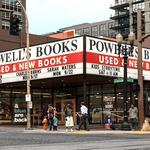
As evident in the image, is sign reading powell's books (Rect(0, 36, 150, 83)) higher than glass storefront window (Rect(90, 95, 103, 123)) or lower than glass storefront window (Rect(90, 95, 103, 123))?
higher

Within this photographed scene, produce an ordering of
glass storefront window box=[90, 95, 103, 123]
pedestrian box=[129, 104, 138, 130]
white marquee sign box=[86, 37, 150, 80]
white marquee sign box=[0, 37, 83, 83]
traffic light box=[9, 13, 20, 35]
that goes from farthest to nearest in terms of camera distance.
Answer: glass storefront window box=[90, 95, 103, 123] < white marquee sign box=[0, 37, 83, 83] < white marquee sign box=[86, 37, 150, 80] < pedestrian box=[129, 104, 138, 130] < traffic light box=[9, 13, 20, 35]

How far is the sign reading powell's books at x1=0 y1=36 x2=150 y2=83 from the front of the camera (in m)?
30.9

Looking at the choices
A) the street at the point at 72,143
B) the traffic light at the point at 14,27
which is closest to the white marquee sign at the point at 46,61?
the traffic light at the point at 14,27

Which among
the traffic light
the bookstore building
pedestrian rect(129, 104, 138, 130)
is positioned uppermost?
the traffic light

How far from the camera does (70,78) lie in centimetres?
3412

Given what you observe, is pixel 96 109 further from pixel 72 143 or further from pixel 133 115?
pixel 72 143

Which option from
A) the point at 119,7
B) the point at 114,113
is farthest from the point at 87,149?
the point at 119,7

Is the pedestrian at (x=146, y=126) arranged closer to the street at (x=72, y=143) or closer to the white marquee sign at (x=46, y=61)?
the street at (x=72, y=143)

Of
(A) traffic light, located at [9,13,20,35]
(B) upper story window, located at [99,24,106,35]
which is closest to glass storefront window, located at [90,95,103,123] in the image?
(A) traffic light, located at [9,13,20,35]

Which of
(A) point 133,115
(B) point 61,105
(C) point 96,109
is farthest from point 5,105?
Result: (A) point 133,115

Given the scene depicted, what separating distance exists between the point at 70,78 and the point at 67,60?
2.68 m

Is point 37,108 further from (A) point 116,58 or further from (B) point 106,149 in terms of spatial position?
(B) point 106,149

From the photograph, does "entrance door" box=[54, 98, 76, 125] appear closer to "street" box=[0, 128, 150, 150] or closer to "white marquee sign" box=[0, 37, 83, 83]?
"white marquee sign" box=[0, 37, 83, 83]

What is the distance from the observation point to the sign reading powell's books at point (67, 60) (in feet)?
101
